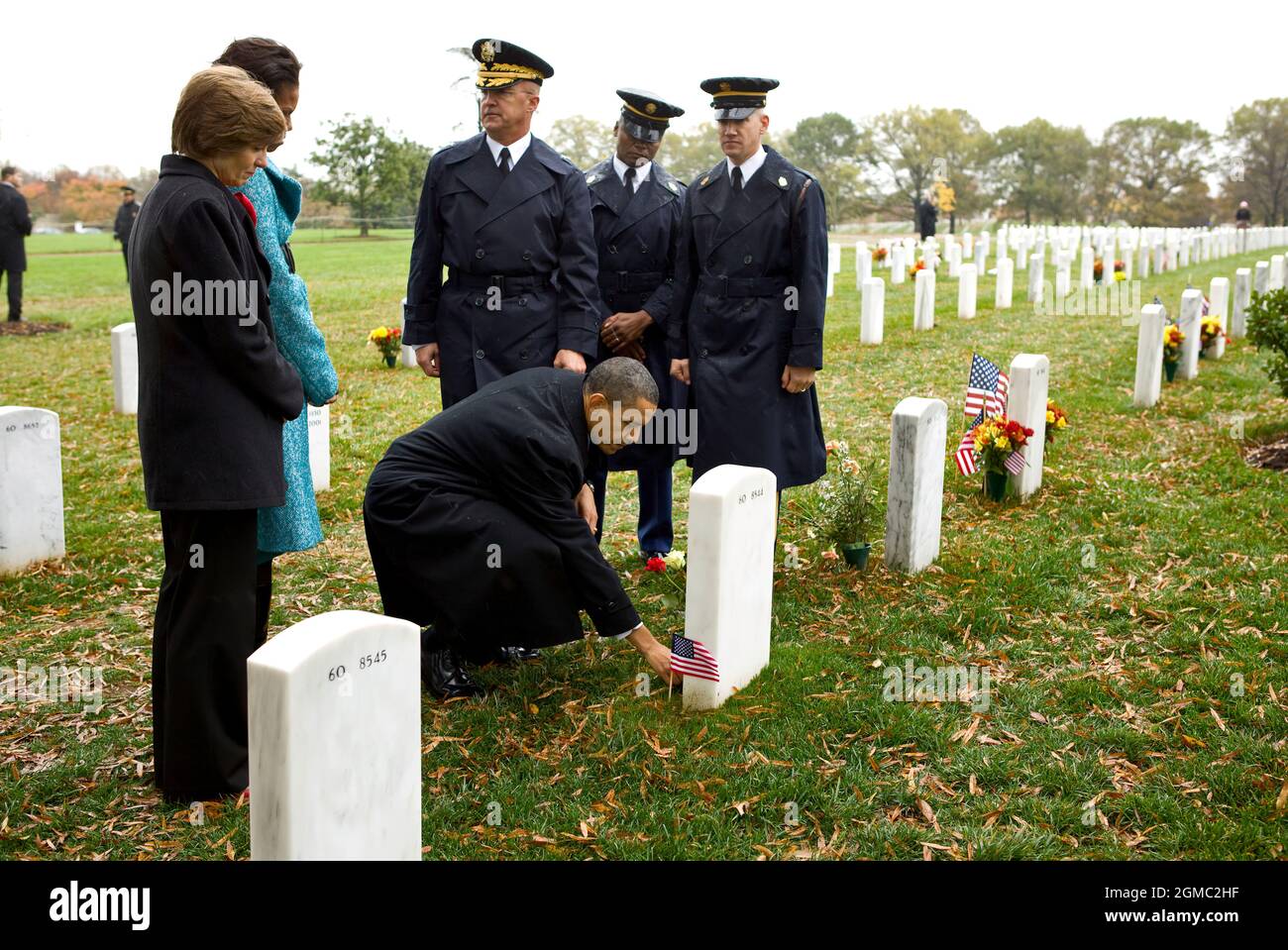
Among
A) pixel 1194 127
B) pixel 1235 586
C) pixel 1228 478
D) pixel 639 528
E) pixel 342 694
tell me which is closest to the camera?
pixel 342 694

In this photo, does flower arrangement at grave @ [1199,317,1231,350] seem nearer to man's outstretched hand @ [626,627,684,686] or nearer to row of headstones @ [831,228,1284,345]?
row of headstones @ [831,228,1284,345]

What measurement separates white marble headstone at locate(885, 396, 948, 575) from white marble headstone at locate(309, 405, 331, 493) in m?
Result: 4.18

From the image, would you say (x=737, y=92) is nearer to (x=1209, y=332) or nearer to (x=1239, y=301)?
(x=1209, y=332)

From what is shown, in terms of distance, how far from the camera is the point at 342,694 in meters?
3.00

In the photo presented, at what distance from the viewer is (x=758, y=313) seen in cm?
609

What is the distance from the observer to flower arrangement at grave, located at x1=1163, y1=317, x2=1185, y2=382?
39.1ft

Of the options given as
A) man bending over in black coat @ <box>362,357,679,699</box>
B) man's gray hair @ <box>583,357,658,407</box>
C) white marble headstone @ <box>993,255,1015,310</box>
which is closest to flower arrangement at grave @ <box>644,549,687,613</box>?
man bending over in black coat @ <box>362,357,679,699</box>

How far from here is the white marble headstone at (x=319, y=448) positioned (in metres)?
8.31

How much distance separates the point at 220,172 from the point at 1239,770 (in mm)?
4239

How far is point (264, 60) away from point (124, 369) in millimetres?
7846

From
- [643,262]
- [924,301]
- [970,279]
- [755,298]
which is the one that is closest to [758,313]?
[755,298]

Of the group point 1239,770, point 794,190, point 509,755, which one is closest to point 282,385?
point 509,755

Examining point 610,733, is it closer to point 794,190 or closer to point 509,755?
point 509,755

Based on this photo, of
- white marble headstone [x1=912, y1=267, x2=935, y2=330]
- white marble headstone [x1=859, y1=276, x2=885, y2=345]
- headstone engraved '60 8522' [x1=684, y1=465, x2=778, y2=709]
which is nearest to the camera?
headstone engraved '60 8522' [x1=684, y1=465, x2=778, y2=709]
